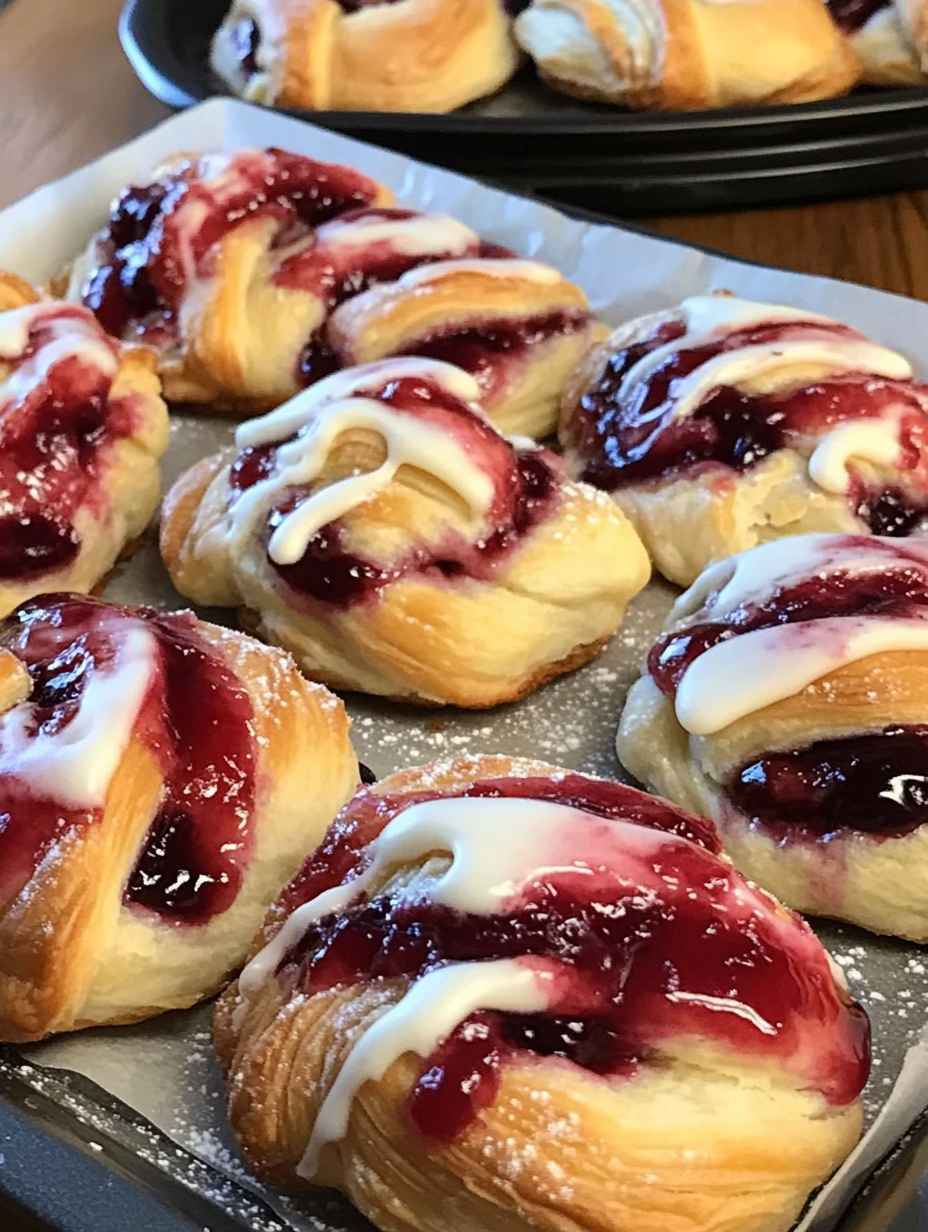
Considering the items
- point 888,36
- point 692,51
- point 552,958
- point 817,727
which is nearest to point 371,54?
point 692,51

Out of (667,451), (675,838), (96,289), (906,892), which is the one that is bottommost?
(906,892)

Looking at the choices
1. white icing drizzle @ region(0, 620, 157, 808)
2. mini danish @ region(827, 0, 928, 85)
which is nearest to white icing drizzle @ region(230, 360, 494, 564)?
white icing drizzle @ region(0, 620, 157, 808)

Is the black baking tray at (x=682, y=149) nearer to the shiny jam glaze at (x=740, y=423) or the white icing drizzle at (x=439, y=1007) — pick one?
the shiny jam glaze at (x=740, y=423)

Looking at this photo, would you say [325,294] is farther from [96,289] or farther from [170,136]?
[170,136]

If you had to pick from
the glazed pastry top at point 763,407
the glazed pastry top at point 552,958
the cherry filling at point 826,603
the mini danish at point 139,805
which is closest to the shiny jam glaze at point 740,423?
the glazed pastry top at point 763,407

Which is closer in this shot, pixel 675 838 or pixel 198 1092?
pixel 675 838

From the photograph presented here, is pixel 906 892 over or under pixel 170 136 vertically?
under

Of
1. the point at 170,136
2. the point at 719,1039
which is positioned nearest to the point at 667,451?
the point at 719,1039

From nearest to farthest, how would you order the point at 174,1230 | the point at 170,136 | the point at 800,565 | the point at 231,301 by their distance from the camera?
the point at 174,1230, the point at 800,565, the point at 231,301, the point at 170,136
